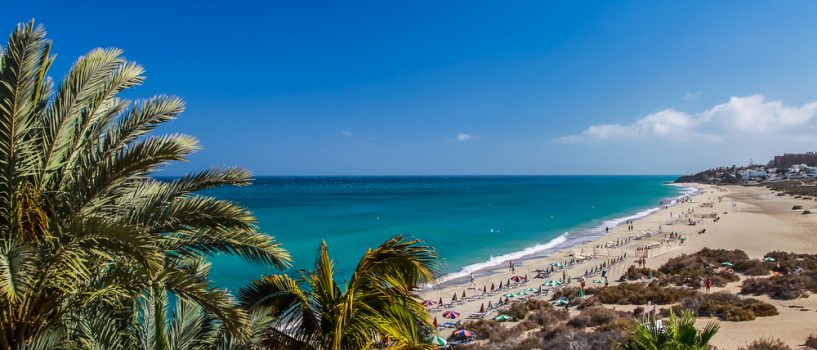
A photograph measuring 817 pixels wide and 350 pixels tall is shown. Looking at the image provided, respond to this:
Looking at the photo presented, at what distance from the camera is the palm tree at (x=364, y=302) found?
15.7 ft

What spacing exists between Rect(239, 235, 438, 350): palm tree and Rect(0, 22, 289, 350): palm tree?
51cm

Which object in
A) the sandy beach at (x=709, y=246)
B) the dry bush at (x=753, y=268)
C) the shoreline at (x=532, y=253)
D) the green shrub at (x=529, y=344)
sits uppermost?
the green shrub at (x=529, y=344)

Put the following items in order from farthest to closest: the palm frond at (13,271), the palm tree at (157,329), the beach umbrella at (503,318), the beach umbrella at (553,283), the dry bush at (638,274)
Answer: the beach umbrella at (553,283)
the dry bush at (638,274)
the beach umbrella at (503,318)
the palm tree at (157,329)
the palm frond at (13,271)

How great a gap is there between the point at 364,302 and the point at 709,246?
143 feet

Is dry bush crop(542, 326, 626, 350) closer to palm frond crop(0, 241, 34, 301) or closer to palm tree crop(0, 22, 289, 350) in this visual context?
palm tree crop(0, 22, 289, 350)

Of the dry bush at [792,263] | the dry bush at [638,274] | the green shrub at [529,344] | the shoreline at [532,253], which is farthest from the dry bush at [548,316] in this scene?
the dry bush at [792,263]

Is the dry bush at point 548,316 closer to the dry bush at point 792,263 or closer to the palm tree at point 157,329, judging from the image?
the dry bush at point 792,263

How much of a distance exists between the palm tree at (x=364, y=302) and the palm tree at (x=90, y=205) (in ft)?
Result: 1.68

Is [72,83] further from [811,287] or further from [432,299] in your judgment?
[811,287]

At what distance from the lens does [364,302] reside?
16.3 feet

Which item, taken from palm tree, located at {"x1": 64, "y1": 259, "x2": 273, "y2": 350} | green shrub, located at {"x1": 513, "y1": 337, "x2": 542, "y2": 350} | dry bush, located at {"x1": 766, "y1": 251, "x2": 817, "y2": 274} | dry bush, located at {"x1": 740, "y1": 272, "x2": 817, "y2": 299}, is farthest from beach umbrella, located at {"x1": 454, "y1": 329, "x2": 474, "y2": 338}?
dry bush, located at {"x1": 766, "y1": 251, "x2": 817, "y2": 274}

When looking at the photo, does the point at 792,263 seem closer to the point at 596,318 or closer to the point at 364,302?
the point at 596,318

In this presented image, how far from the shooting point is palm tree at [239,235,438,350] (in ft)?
15.7

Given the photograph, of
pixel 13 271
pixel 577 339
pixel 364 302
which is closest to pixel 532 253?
pixel 577 339
